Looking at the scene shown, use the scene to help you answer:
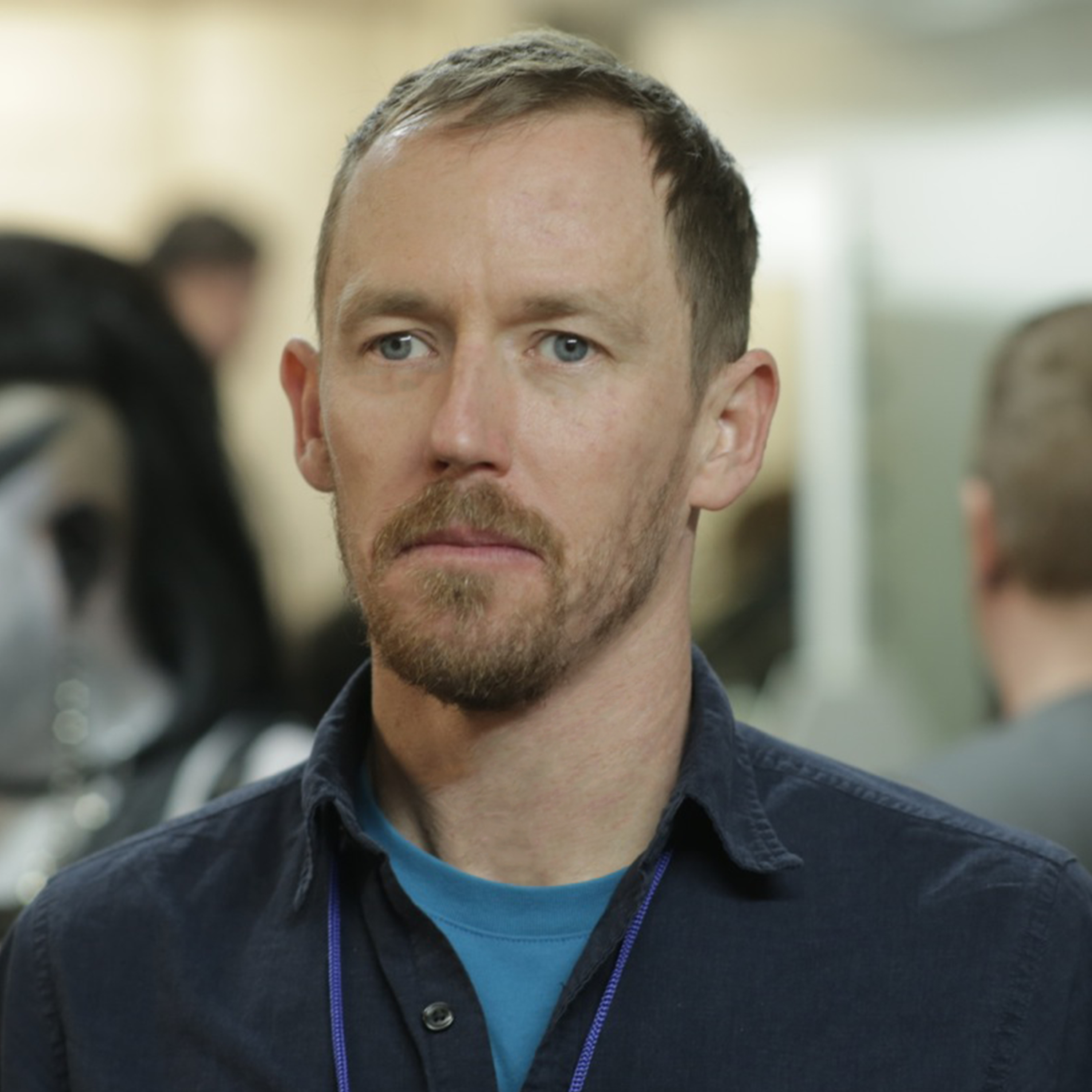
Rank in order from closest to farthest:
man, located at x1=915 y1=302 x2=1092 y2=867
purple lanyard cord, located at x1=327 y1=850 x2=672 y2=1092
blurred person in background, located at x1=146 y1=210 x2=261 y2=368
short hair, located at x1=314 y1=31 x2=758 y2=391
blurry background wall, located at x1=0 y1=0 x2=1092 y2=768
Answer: purple lanyard cord, located at x1=327 y1=850 x2=672 y2=1092 → short hair, located at x1=314 y1=31 x2=758 y2=391 → man, located at x1=915 y1=302 x2=1092 y2=867 → blurry background wall, located at x1=0 y1=0 x2=1092 y2=768 → blurred person in background, located at x1=146 y1=210 x2=261 y2=368

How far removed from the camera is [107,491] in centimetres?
219

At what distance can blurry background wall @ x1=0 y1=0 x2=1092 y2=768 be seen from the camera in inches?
163

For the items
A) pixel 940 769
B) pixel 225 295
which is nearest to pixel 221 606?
pixel 940 769

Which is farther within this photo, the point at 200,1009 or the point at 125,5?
the point at 125,5

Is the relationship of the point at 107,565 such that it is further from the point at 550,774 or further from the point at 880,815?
the point at 880,815

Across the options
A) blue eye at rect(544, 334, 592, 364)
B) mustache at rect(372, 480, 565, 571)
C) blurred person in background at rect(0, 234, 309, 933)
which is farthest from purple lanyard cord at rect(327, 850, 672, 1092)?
blurred person in background at rect(0, 234, 309, 933)

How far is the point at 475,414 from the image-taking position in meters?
1.27

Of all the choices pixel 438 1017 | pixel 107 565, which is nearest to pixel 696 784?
pixel 438 1017

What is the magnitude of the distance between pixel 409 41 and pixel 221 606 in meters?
3.99

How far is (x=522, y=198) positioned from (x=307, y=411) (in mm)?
268

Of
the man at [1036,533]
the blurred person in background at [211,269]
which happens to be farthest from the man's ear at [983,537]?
the blurred person in background at [211,269]

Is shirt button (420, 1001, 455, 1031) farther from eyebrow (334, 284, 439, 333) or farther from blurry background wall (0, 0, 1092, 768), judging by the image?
blurry background wall (0, 0, 1092, 768)

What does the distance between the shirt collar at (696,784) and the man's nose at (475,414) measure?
252mm

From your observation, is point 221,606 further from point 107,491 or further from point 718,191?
point 718,191
